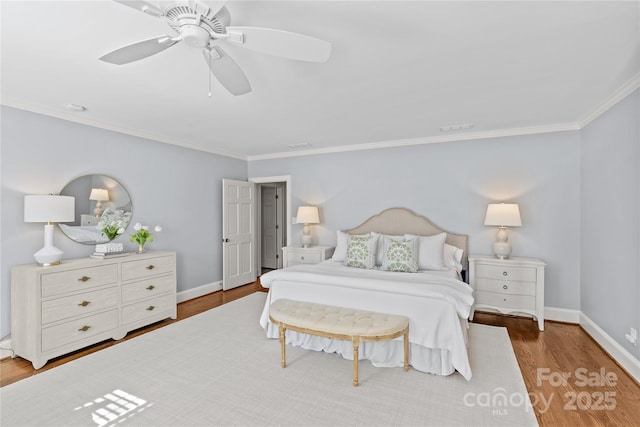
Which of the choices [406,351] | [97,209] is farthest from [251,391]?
[97,209]

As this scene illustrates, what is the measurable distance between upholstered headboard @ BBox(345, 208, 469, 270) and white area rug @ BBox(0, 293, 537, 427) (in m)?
1.48

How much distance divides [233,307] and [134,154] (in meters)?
2.48

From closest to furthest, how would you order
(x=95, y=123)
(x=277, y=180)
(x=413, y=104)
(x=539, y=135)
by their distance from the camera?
(x=413, y=104)
(x=95, y=123)
(x=539, y=135)
(x=277, y=180)

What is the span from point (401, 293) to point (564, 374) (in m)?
1.49

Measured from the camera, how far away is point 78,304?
9.86 feet

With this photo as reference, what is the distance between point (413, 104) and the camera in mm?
3129

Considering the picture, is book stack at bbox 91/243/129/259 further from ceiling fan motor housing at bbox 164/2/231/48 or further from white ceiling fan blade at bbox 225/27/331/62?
white ceiling fan blade at bbox 225/27/331/62

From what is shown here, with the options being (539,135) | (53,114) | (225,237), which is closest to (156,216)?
(225,237)

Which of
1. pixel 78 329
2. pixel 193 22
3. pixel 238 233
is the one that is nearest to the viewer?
pixel 193 22

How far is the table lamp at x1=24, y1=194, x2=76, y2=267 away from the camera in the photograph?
113 inches

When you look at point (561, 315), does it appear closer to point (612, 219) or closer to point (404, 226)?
point (612, 219)

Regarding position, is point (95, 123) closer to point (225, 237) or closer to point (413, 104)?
point (225, 237)

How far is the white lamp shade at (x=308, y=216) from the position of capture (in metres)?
5.05

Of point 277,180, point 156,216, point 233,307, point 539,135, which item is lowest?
point 233,307
